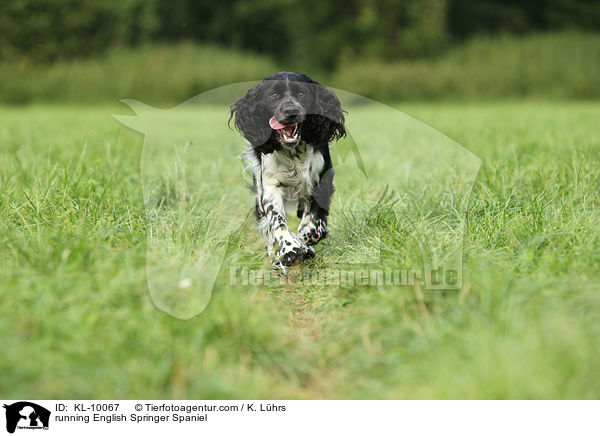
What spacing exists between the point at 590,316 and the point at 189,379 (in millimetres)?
1440

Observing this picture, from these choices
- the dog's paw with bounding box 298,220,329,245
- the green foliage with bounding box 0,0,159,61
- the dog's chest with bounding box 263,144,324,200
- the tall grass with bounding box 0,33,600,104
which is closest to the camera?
the dog's chest with bounding box 263,144,324,200

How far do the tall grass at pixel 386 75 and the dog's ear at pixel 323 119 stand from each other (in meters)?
13.6

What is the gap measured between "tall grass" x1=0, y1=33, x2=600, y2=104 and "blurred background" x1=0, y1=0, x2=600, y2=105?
33 mm

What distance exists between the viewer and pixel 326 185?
137 inches

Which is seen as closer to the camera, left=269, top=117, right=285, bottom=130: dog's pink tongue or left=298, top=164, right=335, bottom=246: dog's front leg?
left=269, top=117, right=285, bottom=130: dog's pink tongue

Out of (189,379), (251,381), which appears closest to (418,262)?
(251,381)

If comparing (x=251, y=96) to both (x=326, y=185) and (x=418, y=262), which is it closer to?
(x=326, y=185)

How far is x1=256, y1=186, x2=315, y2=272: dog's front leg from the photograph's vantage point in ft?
A: 10.5

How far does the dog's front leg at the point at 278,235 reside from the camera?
126 inches

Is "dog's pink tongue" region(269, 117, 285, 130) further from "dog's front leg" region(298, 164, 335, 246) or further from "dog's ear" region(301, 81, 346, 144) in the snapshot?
"dog's front leg" region(298, 164, 335, 246)

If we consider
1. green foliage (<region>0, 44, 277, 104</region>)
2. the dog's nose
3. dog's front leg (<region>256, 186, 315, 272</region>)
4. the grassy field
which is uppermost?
green foliage (<region>0, 44, 277, 104</region>)

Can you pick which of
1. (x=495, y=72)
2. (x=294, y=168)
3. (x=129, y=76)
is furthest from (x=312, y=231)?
(x=129, y=76)
